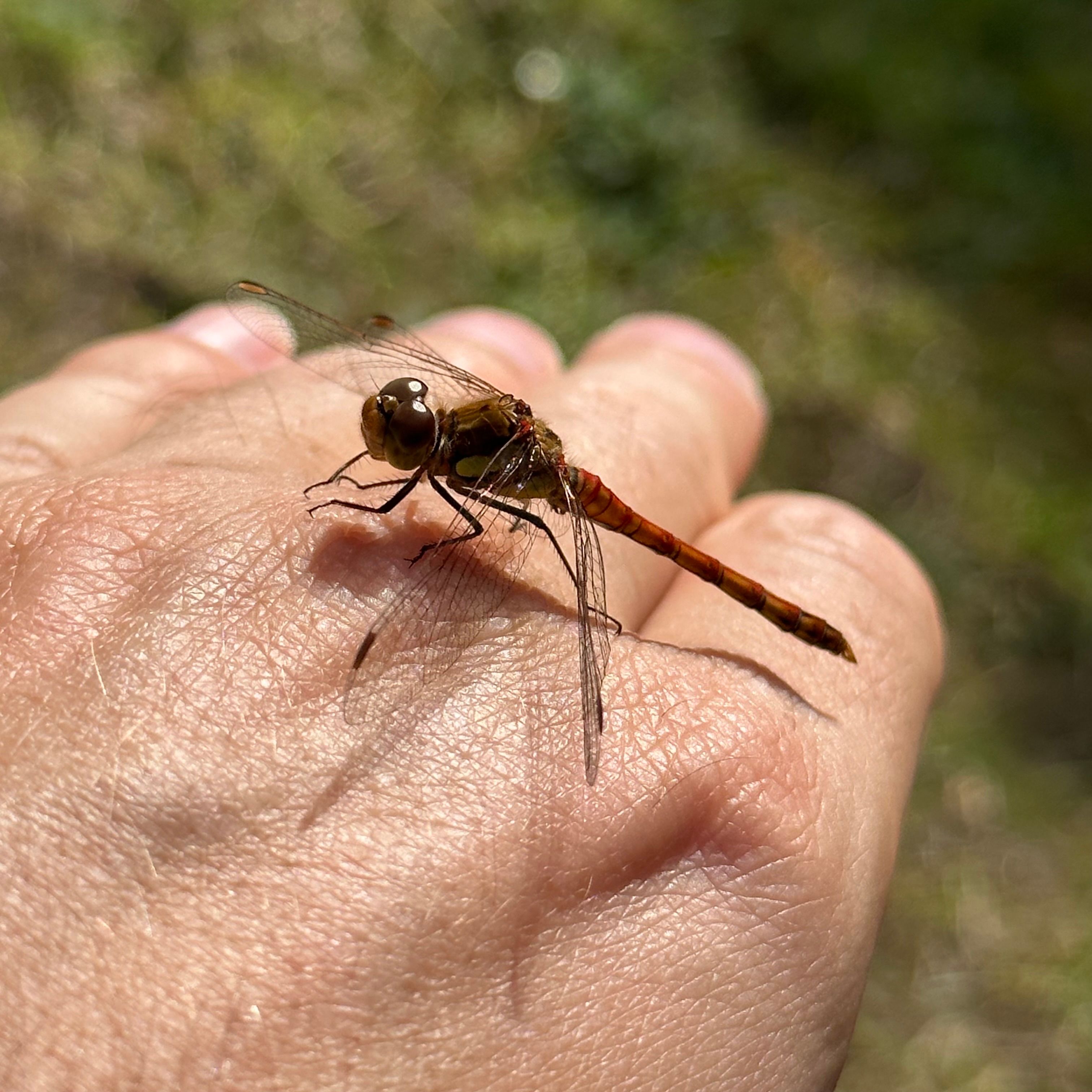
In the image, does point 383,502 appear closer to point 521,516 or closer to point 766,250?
point 521,516

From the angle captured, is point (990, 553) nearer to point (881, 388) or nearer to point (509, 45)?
point (881, 388)

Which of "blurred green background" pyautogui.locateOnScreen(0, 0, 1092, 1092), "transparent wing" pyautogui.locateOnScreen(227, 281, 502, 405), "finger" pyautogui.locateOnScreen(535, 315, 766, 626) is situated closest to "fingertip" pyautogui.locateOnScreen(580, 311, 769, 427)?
"finger" pyautogui.locateOnScreen(535, 315, 766, 626)

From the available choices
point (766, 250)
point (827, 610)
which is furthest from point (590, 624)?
point (766, 250)

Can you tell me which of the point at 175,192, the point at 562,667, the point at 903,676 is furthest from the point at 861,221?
the point at 562,667

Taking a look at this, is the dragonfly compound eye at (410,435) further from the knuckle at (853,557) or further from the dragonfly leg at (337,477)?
the knuckle at (853,557)

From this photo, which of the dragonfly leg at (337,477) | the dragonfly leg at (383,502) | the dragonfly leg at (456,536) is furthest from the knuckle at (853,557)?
the dragonfly leg at (337,477)

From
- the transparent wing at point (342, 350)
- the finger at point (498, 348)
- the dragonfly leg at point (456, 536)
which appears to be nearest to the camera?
the dragonfly leg at point (456, 536)

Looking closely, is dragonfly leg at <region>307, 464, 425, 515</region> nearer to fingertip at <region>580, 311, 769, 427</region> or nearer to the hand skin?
the hand skin
